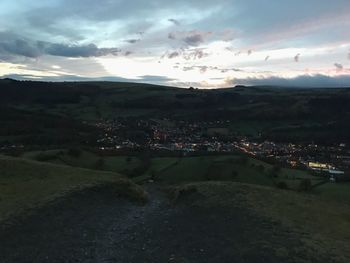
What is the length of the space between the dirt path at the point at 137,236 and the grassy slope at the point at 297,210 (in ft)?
3.98

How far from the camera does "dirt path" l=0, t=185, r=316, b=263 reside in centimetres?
2397

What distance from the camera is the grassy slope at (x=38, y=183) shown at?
32.2 meters

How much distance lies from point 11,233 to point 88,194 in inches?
420

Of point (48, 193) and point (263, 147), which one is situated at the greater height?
point (48, 193)

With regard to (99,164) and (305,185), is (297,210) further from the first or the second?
(99,164)

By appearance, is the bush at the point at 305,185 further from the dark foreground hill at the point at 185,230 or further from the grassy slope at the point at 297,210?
the dark foreground hill at the point at 185,230

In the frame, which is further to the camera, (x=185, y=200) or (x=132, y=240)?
(x=185, y=200)

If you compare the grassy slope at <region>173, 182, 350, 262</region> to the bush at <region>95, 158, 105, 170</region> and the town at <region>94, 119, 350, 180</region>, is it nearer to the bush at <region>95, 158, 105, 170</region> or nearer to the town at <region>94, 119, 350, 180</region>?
the bush at <region>95, 158, 105, 170</region>

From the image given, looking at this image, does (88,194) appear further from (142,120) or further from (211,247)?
(142,120)

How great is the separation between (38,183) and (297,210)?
65.1 feet

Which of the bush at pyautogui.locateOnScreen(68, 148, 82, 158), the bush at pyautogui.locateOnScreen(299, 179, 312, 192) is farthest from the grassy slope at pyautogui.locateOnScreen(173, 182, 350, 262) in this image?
the bush at pyautogui.locateOnScreen(68, 148, 82, 158)

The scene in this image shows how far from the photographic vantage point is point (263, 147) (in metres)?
132

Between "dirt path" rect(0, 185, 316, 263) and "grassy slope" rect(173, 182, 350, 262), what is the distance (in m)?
1.21

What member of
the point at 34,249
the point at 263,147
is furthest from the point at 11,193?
the point at 263,147
